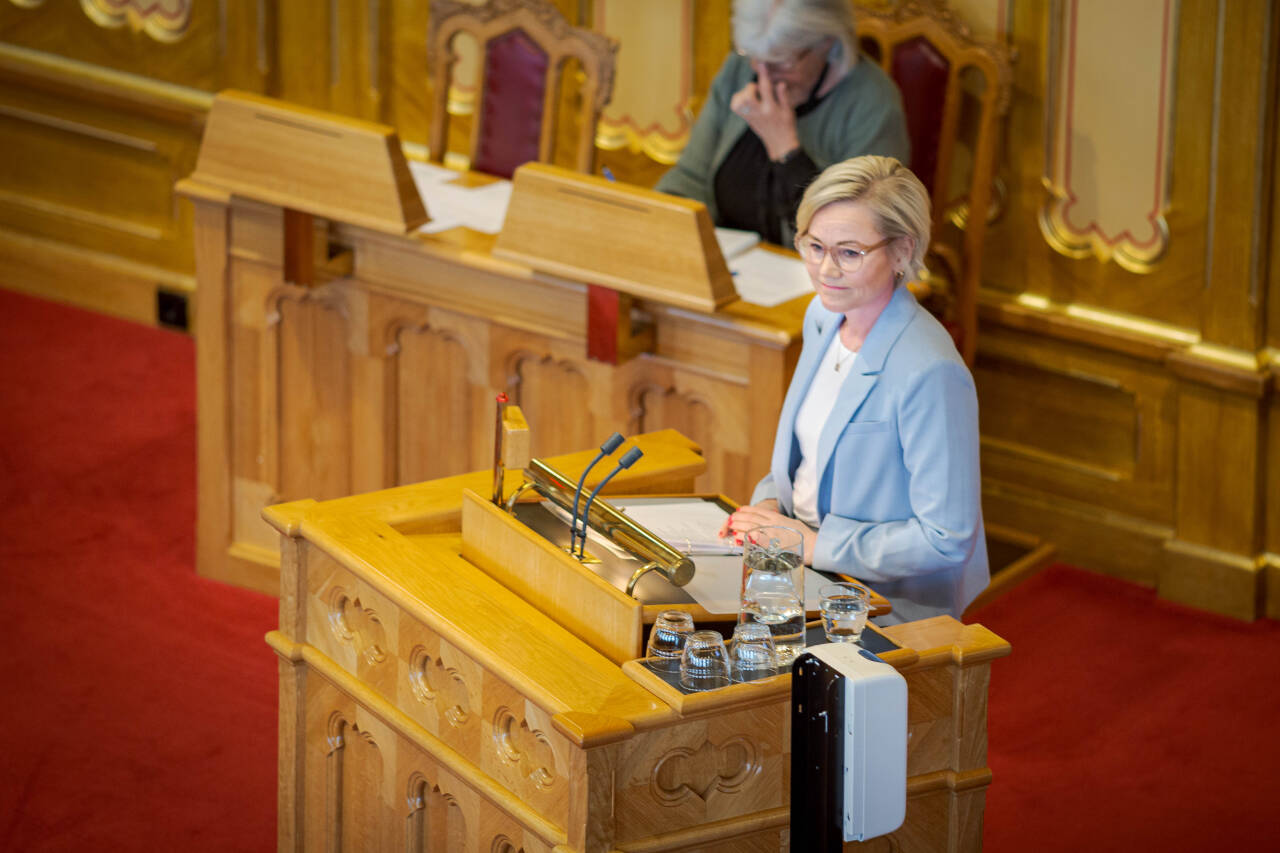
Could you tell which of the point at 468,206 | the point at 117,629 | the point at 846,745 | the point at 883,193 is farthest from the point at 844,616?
the point at 117,629

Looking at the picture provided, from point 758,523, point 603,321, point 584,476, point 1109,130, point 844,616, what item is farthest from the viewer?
point 1109,130

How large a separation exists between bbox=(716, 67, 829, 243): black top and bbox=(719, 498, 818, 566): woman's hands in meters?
1.72

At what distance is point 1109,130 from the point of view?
4.91m

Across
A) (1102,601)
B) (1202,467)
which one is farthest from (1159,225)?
(1102,601)

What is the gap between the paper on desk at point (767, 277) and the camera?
4.05 metres

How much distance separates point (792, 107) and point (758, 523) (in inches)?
78.0

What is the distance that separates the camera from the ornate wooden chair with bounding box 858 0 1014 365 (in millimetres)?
4930

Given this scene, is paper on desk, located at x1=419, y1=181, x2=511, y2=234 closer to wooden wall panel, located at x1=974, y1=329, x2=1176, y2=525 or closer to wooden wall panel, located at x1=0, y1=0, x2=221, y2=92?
wooden wall panel, located at x1=974, y1=329, x2=1176, y2=525

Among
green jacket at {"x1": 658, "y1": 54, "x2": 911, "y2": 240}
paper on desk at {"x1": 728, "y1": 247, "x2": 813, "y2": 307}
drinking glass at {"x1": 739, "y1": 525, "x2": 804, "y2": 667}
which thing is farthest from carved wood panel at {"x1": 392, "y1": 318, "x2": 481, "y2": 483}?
drinking glass at {"x1": 739, "y1": 525, "x2": 804, "y2": 667}

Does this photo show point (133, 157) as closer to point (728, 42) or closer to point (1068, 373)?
point (728, 42)

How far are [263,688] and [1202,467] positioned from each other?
8.36 feet

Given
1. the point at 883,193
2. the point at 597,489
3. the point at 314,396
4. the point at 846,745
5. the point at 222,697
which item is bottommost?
the point at 222,697

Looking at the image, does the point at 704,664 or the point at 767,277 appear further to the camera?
the point at 767,277

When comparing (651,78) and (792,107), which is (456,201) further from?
(651,78)
